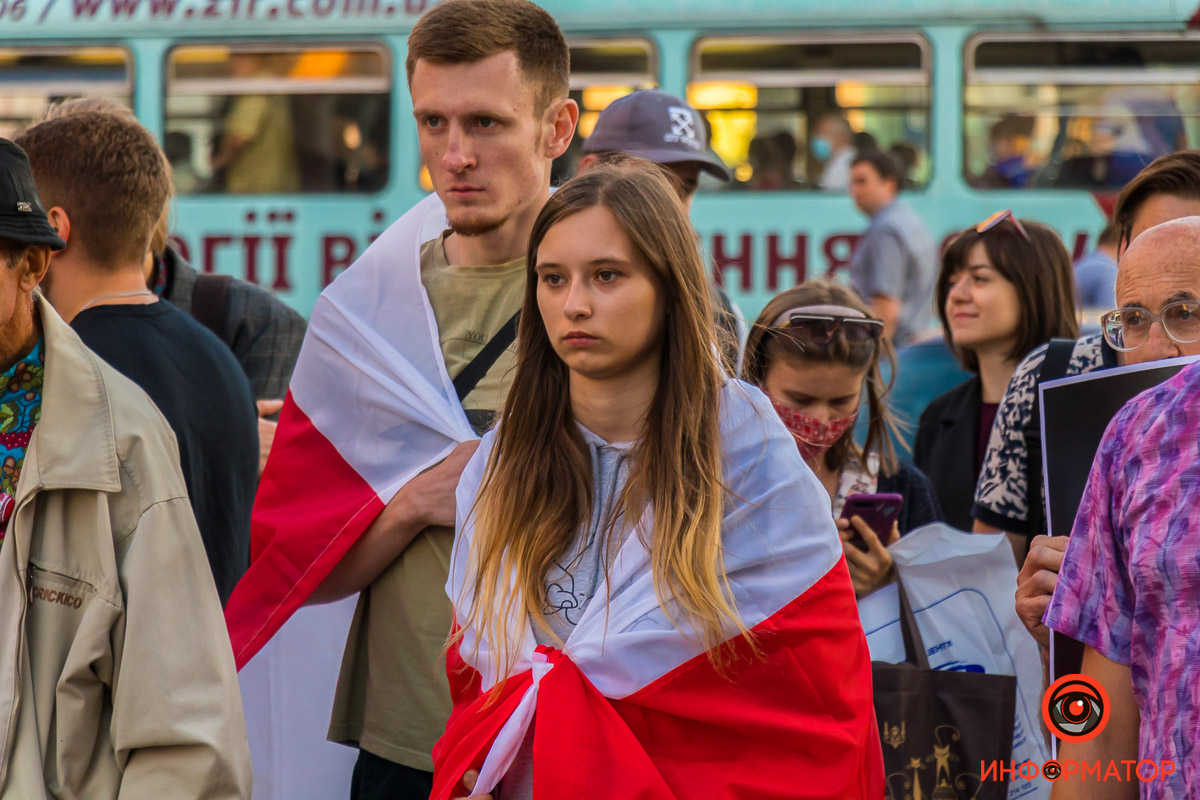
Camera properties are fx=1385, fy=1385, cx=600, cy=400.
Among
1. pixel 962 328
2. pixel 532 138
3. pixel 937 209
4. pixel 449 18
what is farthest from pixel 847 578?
pixel 937 209

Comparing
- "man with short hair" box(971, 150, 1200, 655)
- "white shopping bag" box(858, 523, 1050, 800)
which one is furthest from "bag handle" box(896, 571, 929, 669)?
"man with short hair" box(971, 150, 1200, 655)

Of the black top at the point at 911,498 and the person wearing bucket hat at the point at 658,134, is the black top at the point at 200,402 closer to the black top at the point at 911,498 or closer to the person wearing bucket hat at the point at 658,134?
the person wearing bucket hat at the point at 658,134

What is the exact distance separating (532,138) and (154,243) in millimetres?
1759

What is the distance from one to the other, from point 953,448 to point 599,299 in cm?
238

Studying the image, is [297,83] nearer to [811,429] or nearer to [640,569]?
[811,429]

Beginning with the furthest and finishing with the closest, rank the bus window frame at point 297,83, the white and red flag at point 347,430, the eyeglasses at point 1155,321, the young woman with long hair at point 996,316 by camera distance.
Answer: the bus window frame at point 297,83 → the young woman with long hair at point 996,316 → the white and red flag at point 347,430 → the eyeglasses at point 1155,321

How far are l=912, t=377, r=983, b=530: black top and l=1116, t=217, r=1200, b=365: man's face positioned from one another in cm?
173

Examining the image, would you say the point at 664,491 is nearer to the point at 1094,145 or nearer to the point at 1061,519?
the point at 1061,519

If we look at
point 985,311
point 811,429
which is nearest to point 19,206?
point 811,429

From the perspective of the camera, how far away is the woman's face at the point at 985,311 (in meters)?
4.59

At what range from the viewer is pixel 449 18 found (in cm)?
311

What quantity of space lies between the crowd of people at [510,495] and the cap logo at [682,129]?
934 mm

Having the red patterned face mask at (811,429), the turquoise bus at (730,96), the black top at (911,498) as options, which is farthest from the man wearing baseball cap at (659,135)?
the turquoise bus at (730,96)

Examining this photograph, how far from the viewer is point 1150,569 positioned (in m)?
1.98
